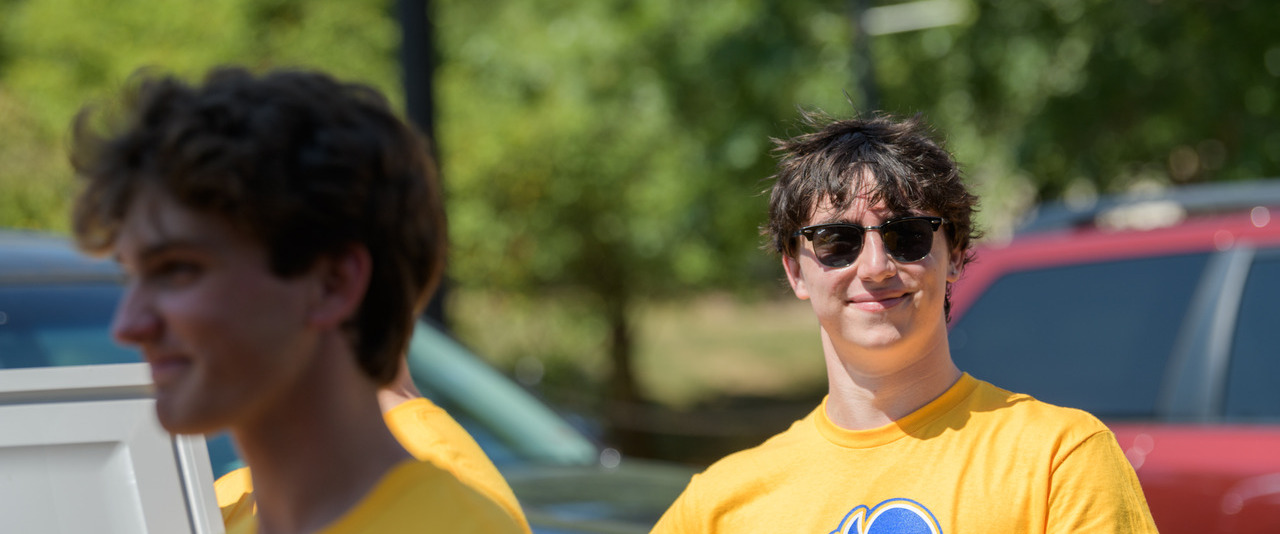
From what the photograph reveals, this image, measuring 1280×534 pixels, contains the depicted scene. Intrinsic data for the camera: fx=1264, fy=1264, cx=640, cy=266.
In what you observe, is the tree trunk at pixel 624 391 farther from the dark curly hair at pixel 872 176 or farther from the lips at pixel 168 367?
the lips at pixel 168 367

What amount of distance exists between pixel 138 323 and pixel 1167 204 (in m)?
3.73

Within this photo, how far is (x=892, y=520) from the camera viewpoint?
1917 mm

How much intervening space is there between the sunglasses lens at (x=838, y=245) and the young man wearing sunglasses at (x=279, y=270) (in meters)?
0.92

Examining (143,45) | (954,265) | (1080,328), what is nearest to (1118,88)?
(1080,328)

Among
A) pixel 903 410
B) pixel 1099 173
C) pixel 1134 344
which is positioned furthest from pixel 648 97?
pixel 903 410

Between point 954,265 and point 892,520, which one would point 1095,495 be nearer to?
point 892,520

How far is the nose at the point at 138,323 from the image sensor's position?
1.31m

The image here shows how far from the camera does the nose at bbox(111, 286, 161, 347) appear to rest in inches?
51.6

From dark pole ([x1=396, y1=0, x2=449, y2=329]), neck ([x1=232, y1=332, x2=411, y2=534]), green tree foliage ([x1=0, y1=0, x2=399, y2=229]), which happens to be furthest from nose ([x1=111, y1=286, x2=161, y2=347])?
green tree foliage ([x1=0, y1=0, x2=399, y2=229])

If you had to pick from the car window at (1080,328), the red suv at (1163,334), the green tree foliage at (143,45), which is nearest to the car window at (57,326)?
the red suv at (1163,334)

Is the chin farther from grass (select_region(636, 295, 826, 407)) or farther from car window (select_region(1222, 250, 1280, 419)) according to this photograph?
grass (select_region(636, 295, 826, 407))

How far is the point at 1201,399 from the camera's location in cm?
360

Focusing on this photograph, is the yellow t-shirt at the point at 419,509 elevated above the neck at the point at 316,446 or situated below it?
below

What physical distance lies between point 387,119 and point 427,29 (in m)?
5.21
